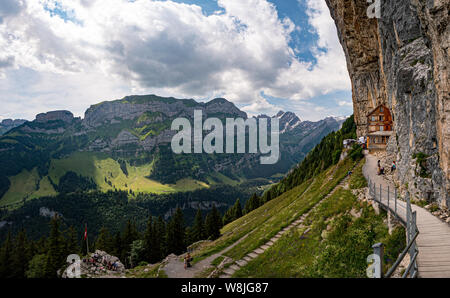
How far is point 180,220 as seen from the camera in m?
65.8

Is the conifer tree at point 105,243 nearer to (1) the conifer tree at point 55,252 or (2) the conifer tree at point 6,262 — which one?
(1) the conifer tree at point 55,252

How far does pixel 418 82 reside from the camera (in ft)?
65.2

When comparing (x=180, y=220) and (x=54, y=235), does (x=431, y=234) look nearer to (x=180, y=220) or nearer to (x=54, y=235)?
(x=180, y=220)

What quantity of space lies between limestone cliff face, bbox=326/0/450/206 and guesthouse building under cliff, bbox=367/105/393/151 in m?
16.7

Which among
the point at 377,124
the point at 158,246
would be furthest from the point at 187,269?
the point at 377,124

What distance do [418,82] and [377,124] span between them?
38.8m

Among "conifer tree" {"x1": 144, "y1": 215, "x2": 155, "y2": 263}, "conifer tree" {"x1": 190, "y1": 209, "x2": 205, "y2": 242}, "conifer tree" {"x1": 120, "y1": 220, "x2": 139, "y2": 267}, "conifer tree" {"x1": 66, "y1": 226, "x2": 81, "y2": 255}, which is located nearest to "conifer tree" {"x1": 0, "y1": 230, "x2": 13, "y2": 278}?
"conifer tree" {"x1": 66, "y1": 226, "x2": 81, "y2": 255}

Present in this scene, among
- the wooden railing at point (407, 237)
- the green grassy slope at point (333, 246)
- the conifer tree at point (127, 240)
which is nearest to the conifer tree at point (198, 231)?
the conifer tree at point (127, 240)

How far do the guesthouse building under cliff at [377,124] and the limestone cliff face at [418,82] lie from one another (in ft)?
54.7

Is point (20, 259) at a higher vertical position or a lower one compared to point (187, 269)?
lower

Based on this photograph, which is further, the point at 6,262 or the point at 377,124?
the point at 6,262

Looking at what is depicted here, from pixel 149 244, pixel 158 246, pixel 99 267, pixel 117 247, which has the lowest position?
pixel 117 247

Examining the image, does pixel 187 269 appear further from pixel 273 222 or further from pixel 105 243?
pixel 105 243

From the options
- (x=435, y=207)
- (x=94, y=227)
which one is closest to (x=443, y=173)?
(x=435, y=207)
